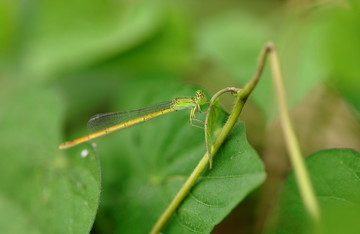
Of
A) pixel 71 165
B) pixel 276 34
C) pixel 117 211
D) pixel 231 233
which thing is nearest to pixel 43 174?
pixel 71 165

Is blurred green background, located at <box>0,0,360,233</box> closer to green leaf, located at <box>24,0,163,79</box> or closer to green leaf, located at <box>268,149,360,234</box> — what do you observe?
green leaf, located at <box>24,0,163,79</box>

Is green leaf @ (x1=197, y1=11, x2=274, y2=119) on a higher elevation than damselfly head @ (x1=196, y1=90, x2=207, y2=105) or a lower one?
lower

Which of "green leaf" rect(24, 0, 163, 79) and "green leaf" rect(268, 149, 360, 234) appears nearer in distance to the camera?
"green leaf" rect(268, 149, 360, 234)

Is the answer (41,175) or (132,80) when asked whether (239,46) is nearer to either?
(132,80)

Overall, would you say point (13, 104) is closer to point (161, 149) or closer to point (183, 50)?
point (161, 149)

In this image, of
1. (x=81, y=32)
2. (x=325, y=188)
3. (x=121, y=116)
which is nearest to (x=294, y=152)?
(x=325, y=188)

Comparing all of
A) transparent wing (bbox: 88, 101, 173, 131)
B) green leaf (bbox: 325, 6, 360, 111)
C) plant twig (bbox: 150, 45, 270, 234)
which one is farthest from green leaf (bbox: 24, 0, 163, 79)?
plant twig (bbox: 150, 45, 270, 234)
